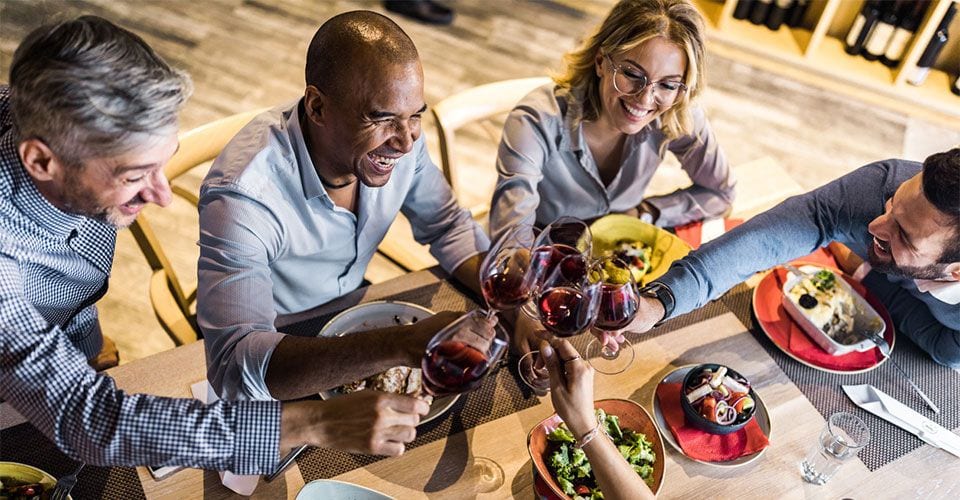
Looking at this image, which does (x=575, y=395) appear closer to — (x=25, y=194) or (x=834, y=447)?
(x=834, y=447)

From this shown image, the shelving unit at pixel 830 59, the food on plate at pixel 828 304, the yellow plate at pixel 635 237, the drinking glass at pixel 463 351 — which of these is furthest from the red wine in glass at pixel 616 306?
the shelving unit at pixel 830 59

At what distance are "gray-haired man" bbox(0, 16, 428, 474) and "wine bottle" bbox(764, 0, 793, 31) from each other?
3405 mm

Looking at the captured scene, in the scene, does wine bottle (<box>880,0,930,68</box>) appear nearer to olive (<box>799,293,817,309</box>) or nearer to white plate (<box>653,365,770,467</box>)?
olive (<box>799,293,817,309</box>)

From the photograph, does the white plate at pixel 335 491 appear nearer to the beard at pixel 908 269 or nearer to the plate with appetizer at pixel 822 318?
the plate with appetizer at pixel 822 318

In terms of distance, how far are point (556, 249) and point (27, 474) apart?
1015 mm

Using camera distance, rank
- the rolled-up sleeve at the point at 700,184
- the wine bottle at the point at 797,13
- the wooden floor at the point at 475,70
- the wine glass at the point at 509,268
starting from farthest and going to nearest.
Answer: the wine bottle at the point at 797,13, the wooden floor at the point at 475,70, the rolled-up sleeve at the point at 700,184, the wine glass at the point at 509,268

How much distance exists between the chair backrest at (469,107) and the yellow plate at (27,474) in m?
1.26

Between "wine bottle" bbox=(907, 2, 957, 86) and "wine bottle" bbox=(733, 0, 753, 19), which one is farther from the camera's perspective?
"wine bottle" bbox=(733, 0, 753, 19)

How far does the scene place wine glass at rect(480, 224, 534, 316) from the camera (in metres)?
1.38

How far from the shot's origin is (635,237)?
6.34 feet

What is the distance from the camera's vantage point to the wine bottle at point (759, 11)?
12.6 feet

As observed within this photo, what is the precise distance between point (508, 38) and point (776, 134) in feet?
5.05

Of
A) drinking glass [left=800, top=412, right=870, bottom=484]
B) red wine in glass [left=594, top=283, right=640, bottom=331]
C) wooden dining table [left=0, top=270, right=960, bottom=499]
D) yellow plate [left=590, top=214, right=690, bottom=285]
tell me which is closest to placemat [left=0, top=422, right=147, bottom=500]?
wooden dining table [left=0, top=270, right=960, bottom=499]

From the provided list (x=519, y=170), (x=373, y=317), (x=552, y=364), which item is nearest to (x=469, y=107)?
(x=519, y=170)
